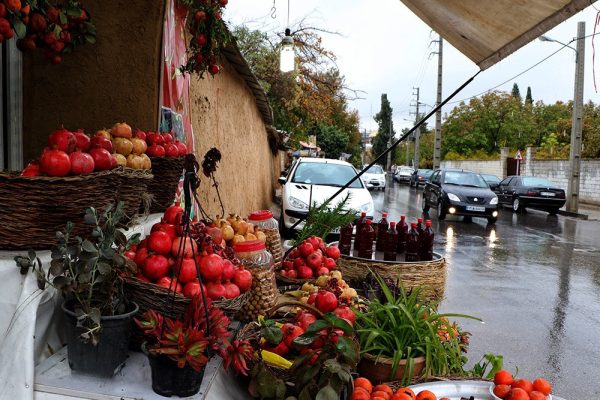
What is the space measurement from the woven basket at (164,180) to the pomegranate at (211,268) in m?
1.27

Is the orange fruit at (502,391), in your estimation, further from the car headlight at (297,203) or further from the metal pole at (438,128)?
the metal pole at (438,128)

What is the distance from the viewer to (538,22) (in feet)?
9.64

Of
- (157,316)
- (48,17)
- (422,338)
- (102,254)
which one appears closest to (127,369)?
(157,316)

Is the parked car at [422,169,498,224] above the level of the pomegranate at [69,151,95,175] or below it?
below

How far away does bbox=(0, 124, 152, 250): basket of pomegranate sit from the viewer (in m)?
2.03

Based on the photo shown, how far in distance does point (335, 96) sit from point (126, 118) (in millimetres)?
16697

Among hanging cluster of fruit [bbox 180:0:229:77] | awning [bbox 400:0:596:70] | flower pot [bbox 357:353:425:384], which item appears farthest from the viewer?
hanging cluster of fruit [bbox 180:0:229:77]

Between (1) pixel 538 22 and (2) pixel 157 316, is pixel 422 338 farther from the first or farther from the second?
(1) pixel 538 22

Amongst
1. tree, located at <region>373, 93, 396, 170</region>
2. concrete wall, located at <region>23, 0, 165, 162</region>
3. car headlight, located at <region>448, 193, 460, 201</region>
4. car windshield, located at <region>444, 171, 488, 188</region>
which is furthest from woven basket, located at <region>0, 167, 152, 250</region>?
tree, located at <region>373, 93, 396, 170</region>

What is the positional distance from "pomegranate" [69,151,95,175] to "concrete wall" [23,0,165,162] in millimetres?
1541

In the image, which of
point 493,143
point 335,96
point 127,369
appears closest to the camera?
point 127,369

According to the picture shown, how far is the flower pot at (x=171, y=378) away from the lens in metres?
1.79

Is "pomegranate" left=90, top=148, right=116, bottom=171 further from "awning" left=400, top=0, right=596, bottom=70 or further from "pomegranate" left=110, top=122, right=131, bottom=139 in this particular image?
"awning" left=400, top=0, right=596, bottom=70

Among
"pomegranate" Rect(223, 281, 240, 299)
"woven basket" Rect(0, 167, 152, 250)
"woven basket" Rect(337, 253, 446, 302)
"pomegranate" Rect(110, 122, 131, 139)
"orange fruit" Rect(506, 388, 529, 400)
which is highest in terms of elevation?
"pomegranate" Rect(110, 122, 131, 139)
